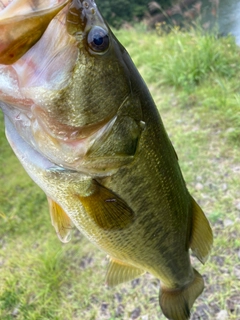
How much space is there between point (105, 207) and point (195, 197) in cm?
208

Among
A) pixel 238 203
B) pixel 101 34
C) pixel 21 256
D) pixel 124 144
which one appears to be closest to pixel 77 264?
pixel 21 256

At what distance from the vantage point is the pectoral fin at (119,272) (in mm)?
1561

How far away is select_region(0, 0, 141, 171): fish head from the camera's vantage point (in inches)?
33.4

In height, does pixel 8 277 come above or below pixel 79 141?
below

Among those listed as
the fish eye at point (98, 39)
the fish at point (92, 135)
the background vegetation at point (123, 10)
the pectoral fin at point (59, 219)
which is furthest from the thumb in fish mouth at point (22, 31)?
the background vegetation at point (123, 10)

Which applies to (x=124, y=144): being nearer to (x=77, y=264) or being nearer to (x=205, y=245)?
(x=205, y=245)

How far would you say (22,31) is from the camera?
2.57 feet

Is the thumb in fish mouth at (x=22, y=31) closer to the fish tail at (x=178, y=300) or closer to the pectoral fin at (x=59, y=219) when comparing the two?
the pectoral fin at (x=59, y=219)

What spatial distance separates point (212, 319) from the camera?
226cm

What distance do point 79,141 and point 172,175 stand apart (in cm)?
43

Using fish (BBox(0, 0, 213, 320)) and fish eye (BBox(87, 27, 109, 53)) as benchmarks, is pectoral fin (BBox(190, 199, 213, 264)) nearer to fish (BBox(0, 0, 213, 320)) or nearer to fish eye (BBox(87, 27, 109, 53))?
fish (BBox(0, 0, 213, 320))

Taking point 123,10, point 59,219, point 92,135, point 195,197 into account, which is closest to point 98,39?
point 92,135

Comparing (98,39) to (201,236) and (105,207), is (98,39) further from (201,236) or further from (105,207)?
(201,236)

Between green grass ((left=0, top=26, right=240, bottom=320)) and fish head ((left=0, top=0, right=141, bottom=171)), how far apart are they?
159 centimetres
